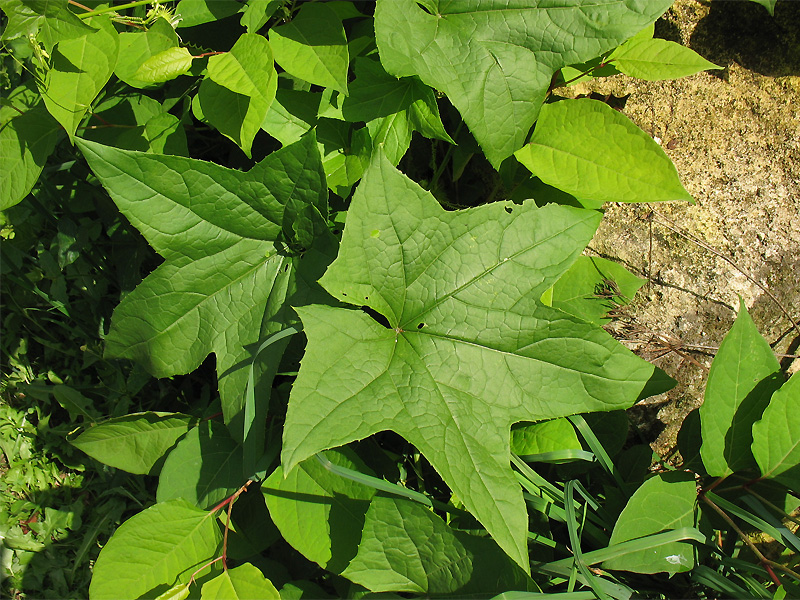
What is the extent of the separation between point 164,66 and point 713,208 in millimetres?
1520

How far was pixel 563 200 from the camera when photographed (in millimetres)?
1519

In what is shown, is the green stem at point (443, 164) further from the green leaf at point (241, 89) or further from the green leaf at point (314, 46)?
the green leaf at point (241, 89)

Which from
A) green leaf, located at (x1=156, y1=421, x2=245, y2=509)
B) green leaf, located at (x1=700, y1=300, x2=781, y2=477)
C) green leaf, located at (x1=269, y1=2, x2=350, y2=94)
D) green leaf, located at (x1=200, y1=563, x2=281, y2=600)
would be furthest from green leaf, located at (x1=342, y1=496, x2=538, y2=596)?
green leaf, located at (x1=269, y1=2, x2=350, y2=94)

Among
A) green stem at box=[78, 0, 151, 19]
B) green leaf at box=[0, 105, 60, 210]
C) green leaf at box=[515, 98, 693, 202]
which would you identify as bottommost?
green leaf at box=[0, 105, 60, 210]

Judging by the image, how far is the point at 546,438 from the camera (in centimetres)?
144

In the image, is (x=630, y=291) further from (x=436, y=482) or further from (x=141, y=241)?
(x=141, y=241)

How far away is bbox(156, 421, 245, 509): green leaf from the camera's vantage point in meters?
1.50

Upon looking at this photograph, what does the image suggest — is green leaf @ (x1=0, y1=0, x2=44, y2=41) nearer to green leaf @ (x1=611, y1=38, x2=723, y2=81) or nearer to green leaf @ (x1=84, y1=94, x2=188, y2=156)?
green leaf @ (x1=84, y1=94, x2=188, y2=156)

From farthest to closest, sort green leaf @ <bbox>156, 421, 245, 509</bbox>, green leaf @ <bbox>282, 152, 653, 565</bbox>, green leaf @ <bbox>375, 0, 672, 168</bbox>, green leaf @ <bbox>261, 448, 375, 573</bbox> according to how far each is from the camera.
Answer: green leaf @ <bbox>156, 421, 245, 509</bbox>, green leaf @ <bbox>261, 448, 375, 573</bbox>, green leaf @ <bbox>375, 0, 672, 168</bbox>, green leaf @ <bbox>282, 152, 653, 565</bbox>

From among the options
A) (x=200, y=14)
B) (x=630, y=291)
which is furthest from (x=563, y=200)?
(x=200, y=14)

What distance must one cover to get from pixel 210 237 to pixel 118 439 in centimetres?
68

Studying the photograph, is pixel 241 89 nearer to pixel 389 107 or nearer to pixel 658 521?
pixel 389 107

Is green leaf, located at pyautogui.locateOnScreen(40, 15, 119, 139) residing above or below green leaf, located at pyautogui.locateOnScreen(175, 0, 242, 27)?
below

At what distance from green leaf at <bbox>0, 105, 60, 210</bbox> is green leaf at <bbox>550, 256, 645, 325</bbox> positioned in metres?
1.43
